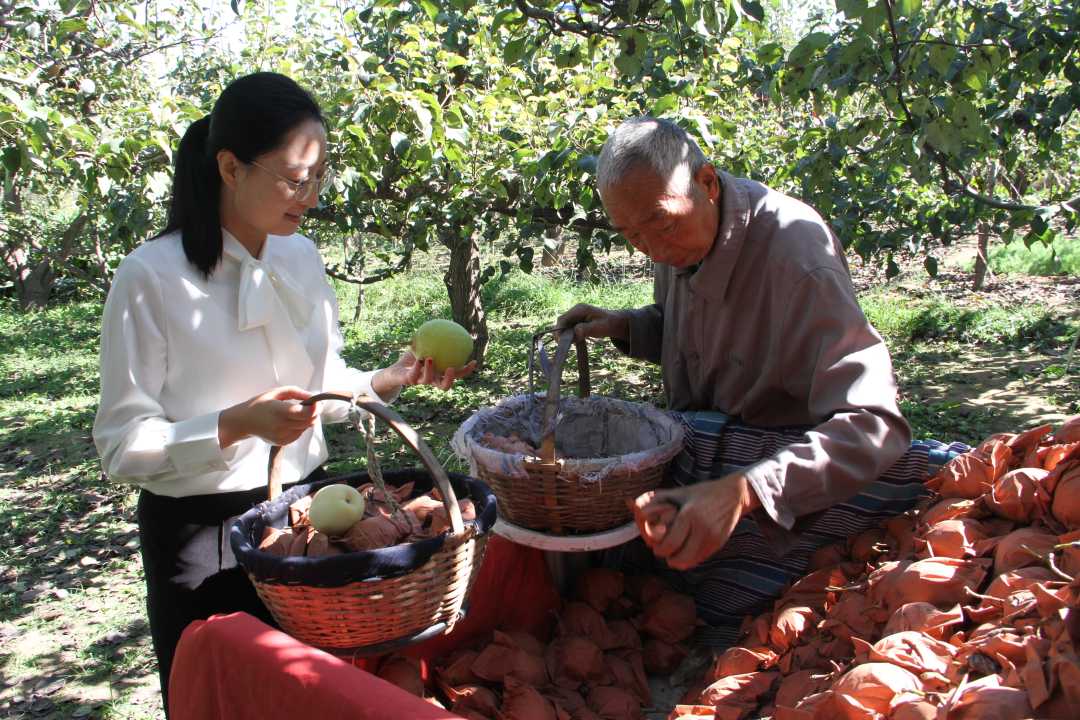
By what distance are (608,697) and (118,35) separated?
6.36 metres

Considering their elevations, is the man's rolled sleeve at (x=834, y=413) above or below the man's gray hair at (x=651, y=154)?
below

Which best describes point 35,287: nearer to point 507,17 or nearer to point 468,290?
point 468,290

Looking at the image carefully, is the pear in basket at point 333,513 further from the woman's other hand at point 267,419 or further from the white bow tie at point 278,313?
the white bow tie at point 278,313

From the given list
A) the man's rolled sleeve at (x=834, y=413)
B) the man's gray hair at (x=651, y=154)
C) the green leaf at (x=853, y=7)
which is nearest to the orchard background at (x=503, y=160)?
the green leaf at (x=853, y=7)

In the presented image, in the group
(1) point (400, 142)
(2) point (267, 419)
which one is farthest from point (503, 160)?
(2) point (267, 419)

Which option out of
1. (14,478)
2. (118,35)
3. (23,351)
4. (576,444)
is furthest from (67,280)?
(576,444)

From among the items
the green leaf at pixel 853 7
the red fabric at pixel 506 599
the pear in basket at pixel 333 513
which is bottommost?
the red fabric at pixel 506 599

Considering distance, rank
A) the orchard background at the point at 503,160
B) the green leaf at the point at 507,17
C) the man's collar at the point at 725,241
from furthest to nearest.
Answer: the orchard background at the point at 503,160 < the green leaf at the point at 507,17 < the man's collar at the point at 725,241

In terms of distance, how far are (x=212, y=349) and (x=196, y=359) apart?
1.5 inches

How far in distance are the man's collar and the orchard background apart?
46 centimetres

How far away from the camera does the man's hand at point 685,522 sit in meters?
1.64

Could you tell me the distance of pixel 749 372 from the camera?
2.32 m

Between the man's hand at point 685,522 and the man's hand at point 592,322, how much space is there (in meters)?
0.88

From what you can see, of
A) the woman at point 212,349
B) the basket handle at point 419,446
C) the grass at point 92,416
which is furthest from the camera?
the grass at point 92,416
